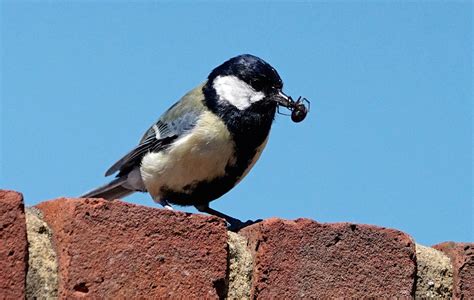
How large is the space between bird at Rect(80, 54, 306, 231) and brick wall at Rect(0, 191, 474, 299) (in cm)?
131

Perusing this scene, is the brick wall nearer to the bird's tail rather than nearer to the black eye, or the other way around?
the black eye

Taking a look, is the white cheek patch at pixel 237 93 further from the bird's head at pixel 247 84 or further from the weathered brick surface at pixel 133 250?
the weathered brick surface at pixel 133 250

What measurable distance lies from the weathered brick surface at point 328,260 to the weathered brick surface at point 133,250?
0.14m

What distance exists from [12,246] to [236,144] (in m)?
2.09

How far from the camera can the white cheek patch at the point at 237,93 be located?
14.2 feet

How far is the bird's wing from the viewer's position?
171 inches

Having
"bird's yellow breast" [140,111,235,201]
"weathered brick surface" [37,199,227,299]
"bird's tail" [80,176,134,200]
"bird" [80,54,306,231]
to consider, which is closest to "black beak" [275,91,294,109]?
"bird" [80,54,306,231]

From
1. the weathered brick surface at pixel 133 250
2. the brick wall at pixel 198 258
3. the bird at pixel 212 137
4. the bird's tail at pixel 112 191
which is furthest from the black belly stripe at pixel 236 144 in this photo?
the weathered brick surface at pixel 133 250

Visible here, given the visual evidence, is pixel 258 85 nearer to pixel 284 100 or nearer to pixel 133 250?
pixel 284 100

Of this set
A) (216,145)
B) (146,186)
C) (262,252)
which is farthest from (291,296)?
(146,186)

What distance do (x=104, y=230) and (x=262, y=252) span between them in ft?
1.45

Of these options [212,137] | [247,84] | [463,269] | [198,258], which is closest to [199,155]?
[212,137]

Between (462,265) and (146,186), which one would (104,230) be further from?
(146,186)

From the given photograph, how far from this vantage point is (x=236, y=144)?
420 cm
